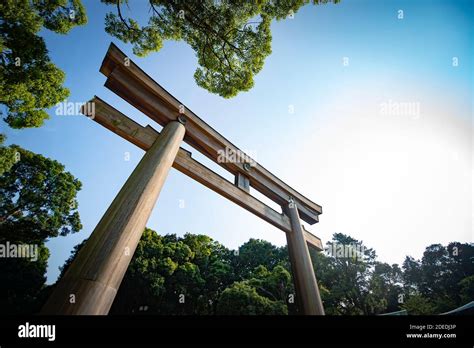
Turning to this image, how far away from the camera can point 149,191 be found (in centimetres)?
209

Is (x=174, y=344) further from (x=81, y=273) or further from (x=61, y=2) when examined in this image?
(x=61, y=2)

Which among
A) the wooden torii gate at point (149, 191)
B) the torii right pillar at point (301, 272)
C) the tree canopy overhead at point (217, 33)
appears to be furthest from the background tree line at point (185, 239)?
the torii right pillar at point (301, 272)

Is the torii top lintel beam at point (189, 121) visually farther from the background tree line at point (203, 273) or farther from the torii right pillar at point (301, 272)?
the background tree line at point (203, 273)

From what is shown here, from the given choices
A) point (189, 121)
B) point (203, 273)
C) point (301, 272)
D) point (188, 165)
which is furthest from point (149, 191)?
point (203, 273)

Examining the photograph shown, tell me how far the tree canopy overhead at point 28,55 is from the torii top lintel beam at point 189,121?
11.4ft

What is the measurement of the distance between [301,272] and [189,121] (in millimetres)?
3039

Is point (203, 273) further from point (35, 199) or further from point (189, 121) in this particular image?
point (189, 121)

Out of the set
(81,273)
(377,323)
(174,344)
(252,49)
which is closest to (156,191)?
(81,273)

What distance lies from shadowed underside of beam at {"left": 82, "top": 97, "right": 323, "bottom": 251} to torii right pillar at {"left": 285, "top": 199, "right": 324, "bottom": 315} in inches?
6.6

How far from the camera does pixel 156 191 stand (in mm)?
2184

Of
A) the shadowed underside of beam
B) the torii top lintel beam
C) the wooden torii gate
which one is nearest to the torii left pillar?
the wooden torii gate

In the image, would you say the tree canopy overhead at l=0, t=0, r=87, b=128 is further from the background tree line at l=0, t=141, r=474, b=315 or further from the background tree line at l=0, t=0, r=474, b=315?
the background tree line at l=0, t=141, r=474, b=315

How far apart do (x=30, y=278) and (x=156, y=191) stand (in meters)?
19.3

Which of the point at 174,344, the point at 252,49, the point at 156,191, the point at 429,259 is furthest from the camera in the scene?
the point at 429,259
